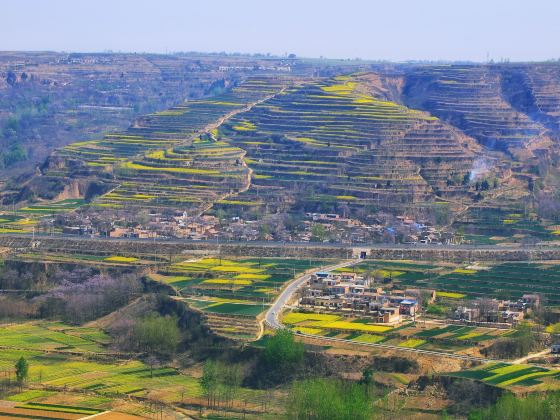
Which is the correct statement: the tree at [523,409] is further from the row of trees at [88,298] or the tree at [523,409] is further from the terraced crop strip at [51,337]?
the row of trees at [88,298]

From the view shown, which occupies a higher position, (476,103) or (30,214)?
(476,103)

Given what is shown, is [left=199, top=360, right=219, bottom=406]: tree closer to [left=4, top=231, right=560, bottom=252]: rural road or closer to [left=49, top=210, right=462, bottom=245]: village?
[left=4, top=231, right=560, bottom=252]: rural road

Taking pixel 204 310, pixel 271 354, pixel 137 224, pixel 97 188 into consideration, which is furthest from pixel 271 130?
pixel 271 354

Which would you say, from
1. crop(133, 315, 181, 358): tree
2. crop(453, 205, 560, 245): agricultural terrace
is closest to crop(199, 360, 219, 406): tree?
crop(133, 315, 181, 358): tree

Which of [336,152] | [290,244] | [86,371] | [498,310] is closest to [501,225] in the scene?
[290,244]

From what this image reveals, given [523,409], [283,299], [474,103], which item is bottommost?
[283,299]

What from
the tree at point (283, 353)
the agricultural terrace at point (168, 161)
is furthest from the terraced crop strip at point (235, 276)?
the agricultural terrace at point (168, 161)

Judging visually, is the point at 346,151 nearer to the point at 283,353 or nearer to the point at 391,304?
the point at 391,304
